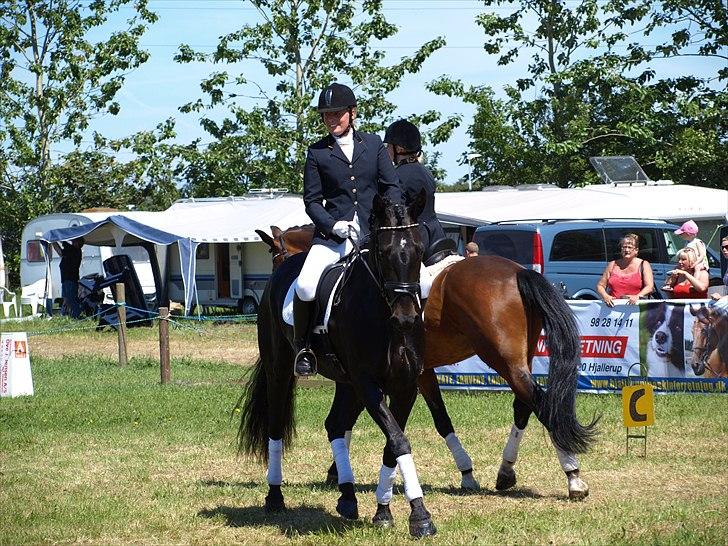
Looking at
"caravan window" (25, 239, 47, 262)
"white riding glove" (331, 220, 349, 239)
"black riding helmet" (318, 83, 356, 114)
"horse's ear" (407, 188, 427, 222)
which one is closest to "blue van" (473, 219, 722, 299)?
"black riding helmet" (318, 83, 356, 114)

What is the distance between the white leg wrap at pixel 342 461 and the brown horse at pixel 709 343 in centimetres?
662

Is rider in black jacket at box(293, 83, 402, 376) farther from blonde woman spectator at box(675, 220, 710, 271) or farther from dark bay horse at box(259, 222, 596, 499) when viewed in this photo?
blonde woman spectator at box(675, 220, 710, 271)

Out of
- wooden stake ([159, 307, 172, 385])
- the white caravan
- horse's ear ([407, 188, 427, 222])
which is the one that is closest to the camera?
horse's ear ([407, 188, 427, 222])

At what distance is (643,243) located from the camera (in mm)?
20750

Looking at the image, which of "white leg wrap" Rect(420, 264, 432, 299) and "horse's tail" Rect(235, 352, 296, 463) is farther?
"horse's tail" Rect(235, 352, 296, 463)

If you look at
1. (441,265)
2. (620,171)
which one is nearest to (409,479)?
(441,265)

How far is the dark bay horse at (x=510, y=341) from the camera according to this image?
25.5 ft

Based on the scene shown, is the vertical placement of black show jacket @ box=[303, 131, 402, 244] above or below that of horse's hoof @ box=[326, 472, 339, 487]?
above

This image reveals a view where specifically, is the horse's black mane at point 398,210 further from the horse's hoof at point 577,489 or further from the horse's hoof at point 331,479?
the horse's hoof at point 331,479

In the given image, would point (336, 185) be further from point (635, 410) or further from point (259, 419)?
point (635, 410)

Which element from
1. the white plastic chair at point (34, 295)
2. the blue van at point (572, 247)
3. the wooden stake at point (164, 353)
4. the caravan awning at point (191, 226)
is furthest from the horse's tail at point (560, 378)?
the white plastic chair at point (34, 295)

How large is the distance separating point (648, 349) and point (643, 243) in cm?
782

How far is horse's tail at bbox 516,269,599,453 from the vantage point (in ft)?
25.3

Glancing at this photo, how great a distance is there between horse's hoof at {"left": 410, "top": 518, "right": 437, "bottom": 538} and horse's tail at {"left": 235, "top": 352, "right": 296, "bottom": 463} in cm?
194
